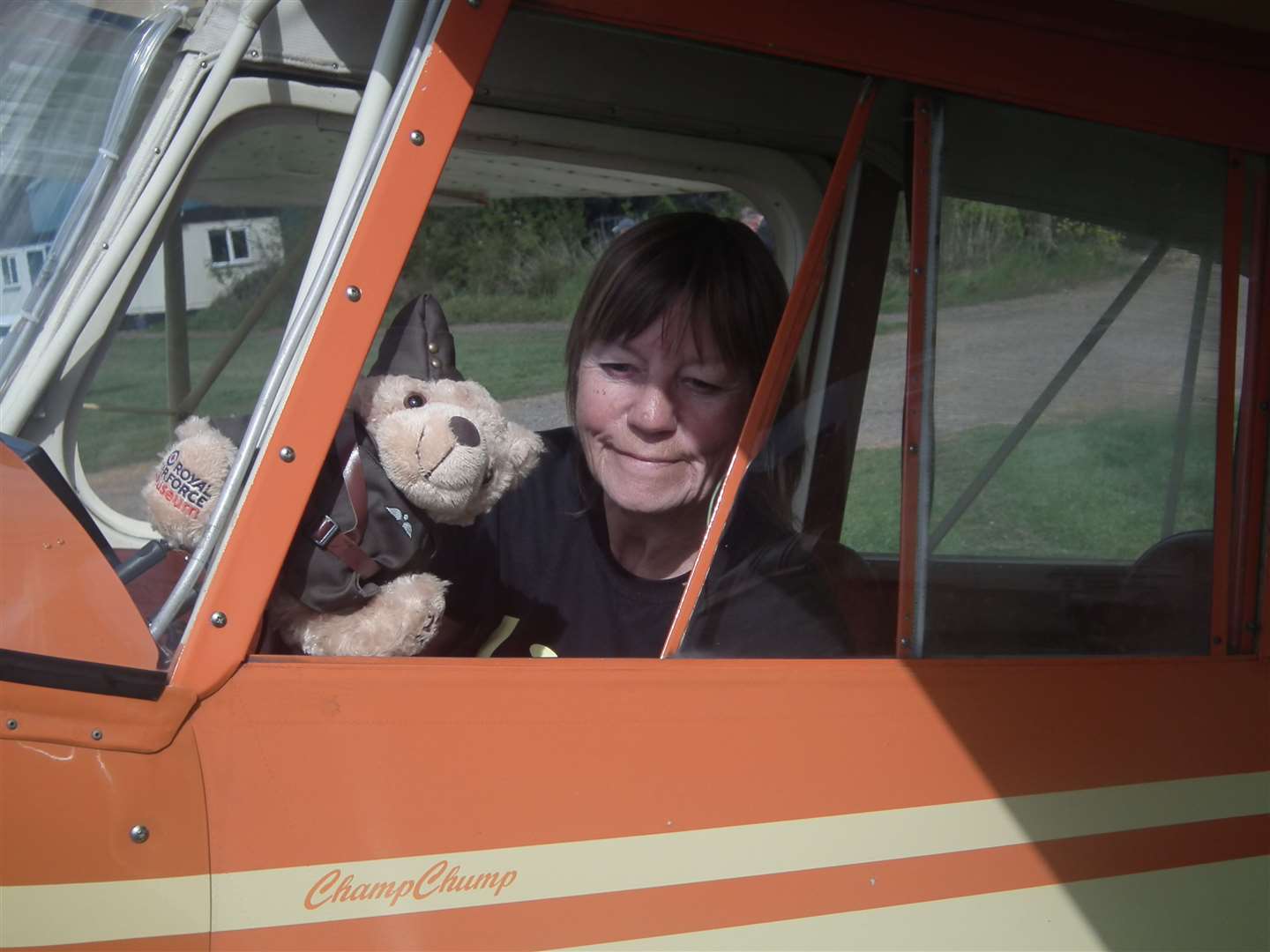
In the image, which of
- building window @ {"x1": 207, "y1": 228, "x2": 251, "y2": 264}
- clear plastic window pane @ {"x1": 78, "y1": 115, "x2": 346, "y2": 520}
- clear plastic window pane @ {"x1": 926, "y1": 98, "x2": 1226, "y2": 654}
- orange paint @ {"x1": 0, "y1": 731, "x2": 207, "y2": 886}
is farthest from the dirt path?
building window @ {"x1": 207, "y1": 228, "x2": 251, "y2": 264}

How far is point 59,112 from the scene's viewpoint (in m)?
1.72

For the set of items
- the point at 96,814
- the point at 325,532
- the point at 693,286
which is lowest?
the point at 96,814

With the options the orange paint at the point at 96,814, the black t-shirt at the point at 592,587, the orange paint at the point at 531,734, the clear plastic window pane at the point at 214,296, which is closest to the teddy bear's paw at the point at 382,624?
the orange paint at the point at 531,734

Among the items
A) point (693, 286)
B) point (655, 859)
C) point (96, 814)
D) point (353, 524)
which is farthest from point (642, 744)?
point (693, 286)

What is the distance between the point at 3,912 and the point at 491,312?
103 inches

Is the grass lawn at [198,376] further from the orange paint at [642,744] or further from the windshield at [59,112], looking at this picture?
the orange paint at [642,744]

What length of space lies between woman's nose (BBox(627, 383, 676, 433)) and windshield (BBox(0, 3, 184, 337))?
0.89 metres

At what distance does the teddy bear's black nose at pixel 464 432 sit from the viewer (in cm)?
140

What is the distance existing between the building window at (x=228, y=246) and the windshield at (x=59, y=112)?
1.97 ft

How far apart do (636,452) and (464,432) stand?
55 cm

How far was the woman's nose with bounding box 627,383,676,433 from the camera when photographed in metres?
1.86

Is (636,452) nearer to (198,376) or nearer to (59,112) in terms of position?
(59,112)

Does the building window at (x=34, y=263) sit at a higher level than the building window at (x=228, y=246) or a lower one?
lower

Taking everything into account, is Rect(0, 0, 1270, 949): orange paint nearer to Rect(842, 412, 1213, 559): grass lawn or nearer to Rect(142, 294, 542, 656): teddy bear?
Rect(142, 294, 542, 656): teddy bear
